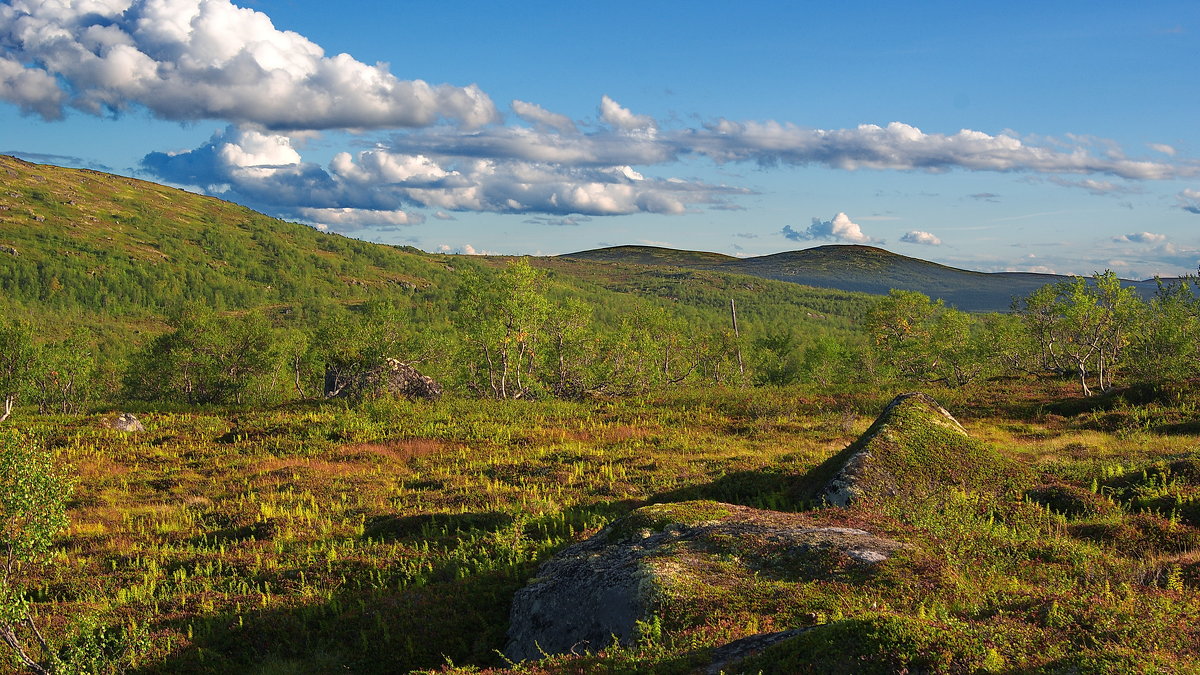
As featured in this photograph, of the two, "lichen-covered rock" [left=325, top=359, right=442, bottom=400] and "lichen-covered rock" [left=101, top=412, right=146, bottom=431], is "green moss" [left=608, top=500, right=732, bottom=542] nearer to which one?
"lichen-covered rock" [left=101, top=412, right=146, bottom=431]

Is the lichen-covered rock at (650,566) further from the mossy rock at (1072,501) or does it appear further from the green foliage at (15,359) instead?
the green foliage at (15,359)

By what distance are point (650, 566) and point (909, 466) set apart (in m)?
8.24

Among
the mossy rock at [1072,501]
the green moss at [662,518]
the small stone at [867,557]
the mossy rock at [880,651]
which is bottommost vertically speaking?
the green moss at [662,518]

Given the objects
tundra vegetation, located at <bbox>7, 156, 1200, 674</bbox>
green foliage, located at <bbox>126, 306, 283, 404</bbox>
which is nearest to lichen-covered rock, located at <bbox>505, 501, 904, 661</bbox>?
tundra vegetation, located at <bbox>7, 156, 1200, 674</bbox>

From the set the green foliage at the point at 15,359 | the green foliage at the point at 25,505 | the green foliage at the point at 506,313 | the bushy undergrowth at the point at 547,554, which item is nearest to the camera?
the bushy undergrowth at the point at 547,554

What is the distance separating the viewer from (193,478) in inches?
957

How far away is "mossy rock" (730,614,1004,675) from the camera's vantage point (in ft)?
16.6

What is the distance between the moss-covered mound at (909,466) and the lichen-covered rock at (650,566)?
114 inches

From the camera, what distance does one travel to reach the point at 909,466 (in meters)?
14.6

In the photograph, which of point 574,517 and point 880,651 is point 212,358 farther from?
point 880,651

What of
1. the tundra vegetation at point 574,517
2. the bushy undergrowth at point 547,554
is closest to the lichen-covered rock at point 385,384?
the tundra vegetation at point 574,517

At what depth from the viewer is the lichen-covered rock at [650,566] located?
8.42m

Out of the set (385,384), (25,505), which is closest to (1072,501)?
(25,505)

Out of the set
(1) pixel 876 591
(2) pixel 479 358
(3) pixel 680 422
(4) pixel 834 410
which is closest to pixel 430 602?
(1) pixel 876 591
